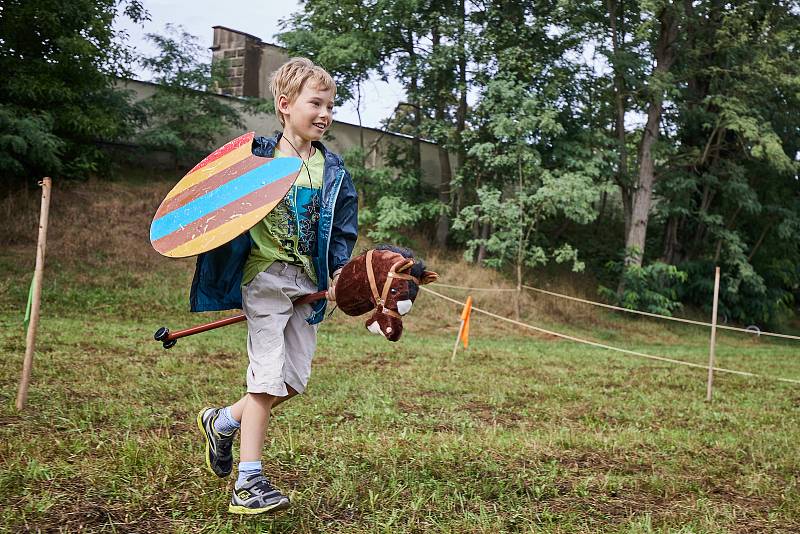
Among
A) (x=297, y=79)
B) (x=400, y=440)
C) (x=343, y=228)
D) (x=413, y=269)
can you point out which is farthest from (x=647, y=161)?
(x=413, y=269)

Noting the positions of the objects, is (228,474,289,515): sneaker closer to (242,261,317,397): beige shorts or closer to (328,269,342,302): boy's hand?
(242,261,317,397): beige shorts

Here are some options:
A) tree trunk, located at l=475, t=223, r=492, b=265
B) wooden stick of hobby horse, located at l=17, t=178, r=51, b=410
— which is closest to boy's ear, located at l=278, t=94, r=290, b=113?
wooden stick of hobby horse, located at l=17, t=178, r=51, b=410

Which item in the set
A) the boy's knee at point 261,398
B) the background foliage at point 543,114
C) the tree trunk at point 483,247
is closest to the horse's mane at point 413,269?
the boy's knee at point 261,398

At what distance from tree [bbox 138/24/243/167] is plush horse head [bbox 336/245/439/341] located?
15193 mm

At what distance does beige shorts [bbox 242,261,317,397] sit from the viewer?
8.98 ft

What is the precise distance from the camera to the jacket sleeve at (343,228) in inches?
116

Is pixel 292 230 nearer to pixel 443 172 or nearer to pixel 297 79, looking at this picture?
pixel 297 79

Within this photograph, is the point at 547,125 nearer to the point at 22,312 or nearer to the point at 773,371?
the point at 773,371

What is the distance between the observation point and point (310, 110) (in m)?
2.86

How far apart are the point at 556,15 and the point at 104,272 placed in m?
11.3

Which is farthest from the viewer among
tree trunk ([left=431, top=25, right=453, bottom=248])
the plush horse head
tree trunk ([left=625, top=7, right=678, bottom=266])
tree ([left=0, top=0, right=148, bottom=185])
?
tree trunk ([left=431, top=25, right=453, bottom=248])

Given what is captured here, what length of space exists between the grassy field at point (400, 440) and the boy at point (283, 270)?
332 millimetres

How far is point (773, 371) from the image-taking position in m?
10.9

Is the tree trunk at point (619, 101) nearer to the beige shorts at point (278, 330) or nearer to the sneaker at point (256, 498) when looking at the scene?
the beige shorts at point (278, 330)
